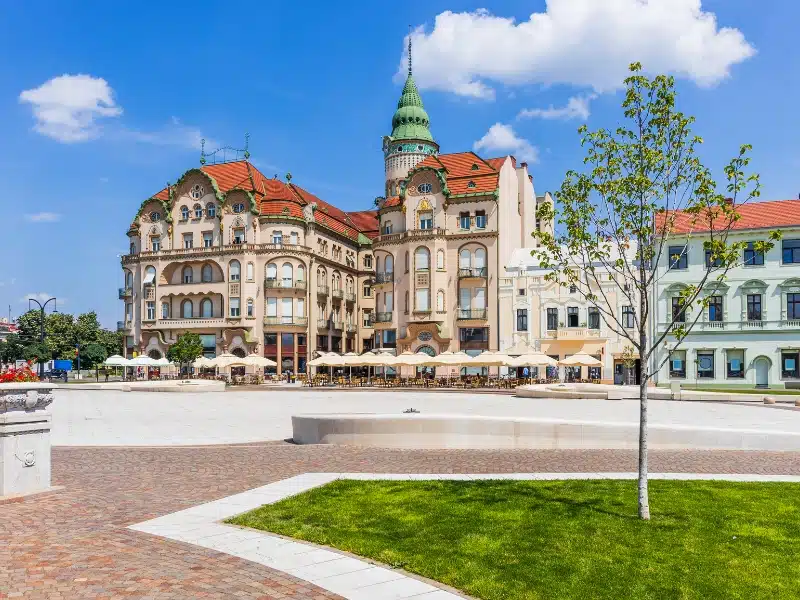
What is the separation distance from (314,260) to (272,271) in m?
4.69

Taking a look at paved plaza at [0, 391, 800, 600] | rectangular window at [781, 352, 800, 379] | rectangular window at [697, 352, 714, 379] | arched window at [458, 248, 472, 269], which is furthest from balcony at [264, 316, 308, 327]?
paved plaza at [0, 391, 800, 600]

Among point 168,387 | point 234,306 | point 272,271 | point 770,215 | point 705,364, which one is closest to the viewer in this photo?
point 168,387

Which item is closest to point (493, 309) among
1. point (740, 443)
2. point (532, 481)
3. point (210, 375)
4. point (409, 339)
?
point (409, 339)

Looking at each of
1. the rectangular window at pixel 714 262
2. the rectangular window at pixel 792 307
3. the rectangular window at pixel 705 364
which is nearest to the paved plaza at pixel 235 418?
the rectangular window at pixel 714 262

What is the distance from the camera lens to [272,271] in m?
72.5

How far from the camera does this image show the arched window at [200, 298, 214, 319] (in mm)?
74188

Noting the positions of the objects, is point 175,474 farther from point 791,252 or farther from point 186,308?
point 186,308

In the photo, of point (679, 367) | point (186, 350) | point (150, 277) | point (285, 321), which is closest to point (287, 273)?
point (285, 321)

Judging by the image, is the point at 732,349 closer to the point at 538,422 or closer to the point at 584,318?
the point at 584,318

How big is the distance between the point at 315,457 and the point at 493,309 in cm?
4968

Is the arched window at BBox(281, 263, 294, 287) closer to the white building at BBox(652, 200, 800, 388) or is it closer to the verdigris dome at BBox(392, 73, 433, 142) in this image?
the verdigris dome at BBox(392, 73, 433, 142)

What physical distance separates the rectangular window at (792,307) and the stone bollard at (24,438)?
49.9m

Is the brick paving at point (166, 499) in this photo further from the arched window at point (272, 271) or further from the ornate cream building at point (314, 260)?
the arched window at point (272, 271)

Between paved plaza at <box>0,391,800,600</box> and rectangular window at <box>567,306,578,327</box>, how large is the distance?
31.0 meters
